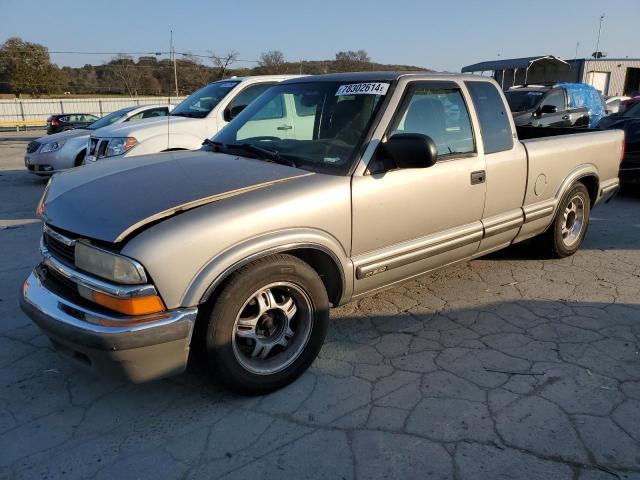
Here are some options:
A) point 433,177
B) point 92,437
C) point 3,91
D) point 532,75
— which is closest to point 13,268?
point 92,437

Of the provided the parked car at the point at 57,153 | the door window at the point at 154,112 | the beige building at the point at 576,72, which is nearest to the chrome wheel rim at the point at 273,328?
the parked car at the point at 57,153

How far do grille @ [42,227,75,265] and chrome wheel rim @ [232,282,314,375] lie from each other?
97 centimetres

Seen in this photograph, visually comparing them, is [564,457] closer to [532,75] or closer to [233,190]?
[233,190]

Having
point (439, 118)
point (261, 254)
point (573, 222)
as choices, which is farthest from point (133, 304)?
point (573, 222)

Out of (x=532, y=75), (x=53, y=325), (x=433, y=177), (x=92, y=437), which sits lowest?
(x=92, y=437)

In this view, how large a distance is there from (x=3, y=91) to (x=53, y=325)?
58.9 m

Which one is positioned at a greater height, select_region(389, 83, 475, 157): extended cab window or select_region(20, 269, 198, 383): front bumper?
select_region(389, 83, 475, 157): extended cab window

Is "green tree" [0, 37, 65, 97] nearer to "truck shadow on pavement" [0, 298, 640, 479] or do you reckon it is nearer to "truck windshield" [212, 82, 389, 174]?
"truck windshield" [212, 82, 389, 174]

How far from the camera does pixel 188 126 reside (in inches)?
282

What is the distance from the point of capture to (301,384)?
3.04 metres

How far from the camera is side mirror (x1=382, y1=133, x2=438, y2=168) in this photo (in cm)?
306

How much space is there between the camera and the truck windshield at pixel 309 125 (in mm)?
3291

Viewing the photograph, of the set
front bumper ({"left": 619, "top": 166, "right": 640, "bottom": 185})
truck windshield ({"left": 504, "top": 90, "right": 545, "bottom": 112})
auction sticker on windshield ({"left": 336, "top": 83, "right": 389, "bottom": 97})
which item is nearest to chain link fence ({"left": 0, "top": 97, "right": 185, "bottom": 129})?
truck windshield ({"left": 504, "top": 90, "right": 545, "bottom": 112})

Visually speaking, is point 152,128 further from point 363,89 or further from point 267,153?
point 363,89
